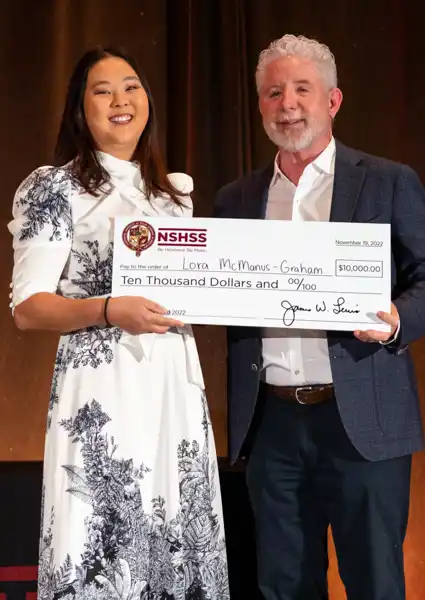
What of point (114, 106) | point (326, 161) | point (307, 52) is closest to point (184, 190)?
point (114, 106)

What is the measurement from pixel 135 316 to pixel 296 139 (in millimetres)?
602

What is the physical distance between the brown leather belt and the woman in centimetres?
24

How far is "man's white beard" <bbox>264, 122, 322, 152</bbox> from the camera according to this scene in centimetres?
180

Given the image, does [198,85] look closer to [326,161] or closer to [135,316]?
[326,161]

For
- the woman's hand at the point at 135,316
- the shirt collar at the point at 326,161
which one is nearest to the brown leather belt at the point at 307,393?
the woman's hand at the point at 135,316

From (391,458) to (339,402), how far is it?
6.4 inches

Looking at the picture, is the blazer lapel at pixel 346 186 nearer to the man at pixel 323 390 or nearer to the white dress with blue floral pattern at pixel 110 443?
the man at pixel 323 390

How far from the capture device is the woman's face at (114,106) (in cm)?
166

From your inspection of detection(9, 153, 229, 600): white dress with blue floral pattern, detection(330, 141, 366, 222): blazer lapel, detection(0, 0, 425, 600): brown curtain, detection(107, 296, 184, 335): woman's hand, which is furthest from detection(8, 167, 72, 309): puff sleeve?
detection(0, 0, 425, 600): brown curtain

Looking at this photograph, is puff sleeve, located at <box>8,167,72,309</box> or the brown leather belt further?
the brown leather belt

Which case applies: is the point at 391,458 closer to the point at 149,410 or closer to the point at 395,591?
the point at 395,591

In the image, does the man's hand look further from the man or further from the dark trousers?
the dark trousers

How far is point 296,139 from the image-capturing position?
71.0 inches

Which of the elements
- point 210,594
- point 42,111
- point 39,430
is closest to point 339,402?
point 210,594
